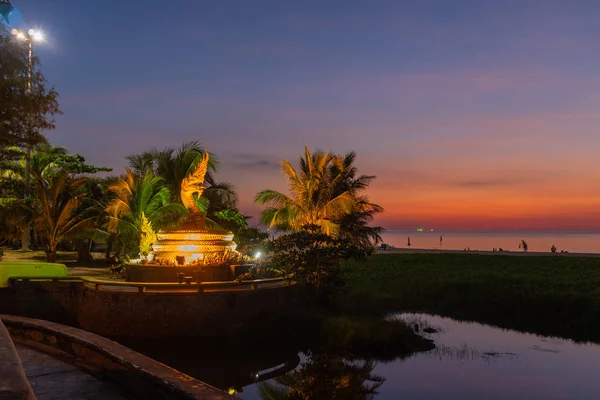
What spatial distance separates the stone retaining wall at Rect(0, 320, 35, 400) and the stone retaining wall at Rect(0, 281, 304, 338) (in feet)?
45.0

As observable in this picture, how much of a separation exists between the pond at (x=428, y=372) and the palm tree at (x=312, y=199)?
10.9 metres

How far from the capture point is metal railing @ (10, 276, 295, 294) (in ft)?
57.5

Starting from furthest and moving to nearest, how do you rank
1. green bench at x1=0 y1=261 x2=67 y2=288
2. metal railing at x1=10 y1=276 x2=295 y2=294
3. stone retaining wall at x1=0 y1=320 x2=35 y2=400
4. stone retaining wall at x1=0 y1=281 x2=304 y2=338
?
green bench at x1=0 y1=261 x2=67 y2=288 < metal railing at x1=10 y1=276 x2=295 y2=294 < stone retaining wall at x1=0 y1=281 x2=304 y2=338 < stone retaining wall at x1=0 y1=320 x2=35 y2=400

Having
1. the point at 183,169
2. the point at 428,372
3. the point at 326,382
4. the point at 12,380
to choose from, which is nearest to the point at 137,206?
the point at 183,169

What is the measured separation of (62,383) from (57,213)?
2715 centimetres

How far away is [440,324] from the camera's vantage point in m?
23.0

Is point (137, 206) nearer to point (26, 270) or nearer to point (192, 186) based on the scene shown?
point (192, 186)

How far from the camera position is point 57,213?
3142 cm

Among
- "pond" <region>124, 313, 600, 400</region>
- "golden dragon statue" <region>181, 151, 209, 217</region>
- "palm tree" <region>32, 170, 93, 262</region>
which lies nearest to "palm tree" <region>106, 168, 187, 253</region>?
"palm tree" <region>32, 170, 93, 262</region>

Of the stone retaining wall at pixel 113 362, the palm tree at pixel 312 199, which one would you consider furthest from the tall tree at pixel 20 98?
the palm tree at pixel 312 199

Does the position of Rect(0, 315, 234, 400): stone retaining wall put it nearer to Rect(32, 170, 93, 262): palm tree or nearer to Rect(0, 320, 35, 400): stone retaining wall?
Rect(0, 320, 35, 400): stone retaining wall

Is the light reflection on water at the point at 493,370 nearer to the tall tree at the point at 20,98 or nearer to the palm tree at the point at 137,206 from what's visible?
the tall tree at the point at 20,98

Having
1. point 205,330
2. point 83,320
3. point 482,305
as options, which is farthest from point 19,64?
point 482,305

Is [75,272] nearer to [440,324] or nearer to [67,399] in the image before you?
[440,324]
